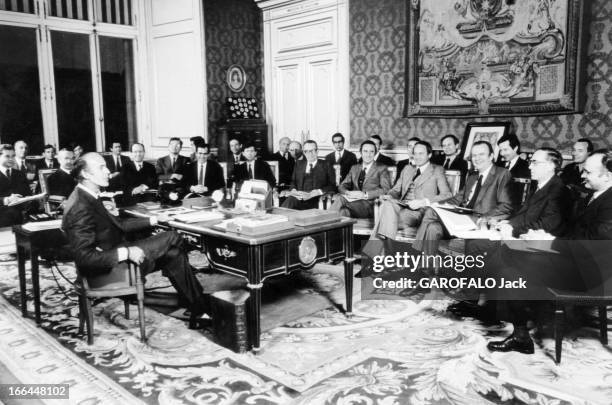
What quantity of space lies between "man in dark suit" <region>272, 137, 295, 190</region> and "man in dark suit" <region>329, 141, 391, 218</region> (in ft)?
5.21

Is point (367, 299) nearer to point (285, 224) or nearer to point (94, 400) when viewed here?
point (285, 224)

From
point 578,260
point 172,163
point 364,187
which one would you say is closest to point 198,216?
point 364,187

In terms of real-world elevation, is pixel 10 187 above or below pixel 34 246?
above

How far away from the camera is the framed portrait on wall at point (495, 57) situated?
5.67m

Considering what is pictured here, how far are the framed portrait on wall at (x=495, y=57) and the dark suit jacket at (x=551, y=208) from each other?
2.09m

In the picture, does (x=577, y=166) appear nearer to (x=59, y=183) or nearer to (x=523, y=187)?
(x=523, y=187)

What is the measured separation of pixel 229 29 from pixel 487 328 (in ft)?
23.3

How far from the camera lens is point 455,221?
4.52 m

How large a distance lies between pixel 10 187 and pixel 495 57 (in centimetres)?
635

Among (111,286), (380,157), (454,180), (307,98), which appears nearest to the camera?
(111,286)

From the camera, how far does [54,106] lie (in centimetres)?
901

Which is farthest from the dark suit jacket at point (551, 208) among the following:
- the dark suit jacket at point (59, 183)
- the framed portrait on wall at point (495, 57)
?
the dark suit jacket at point (59, 183)

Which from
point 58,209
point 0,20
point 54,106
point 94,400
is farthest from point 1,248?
point 94,400

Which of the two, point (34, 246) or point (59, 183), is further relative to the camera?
point (59, 183)
